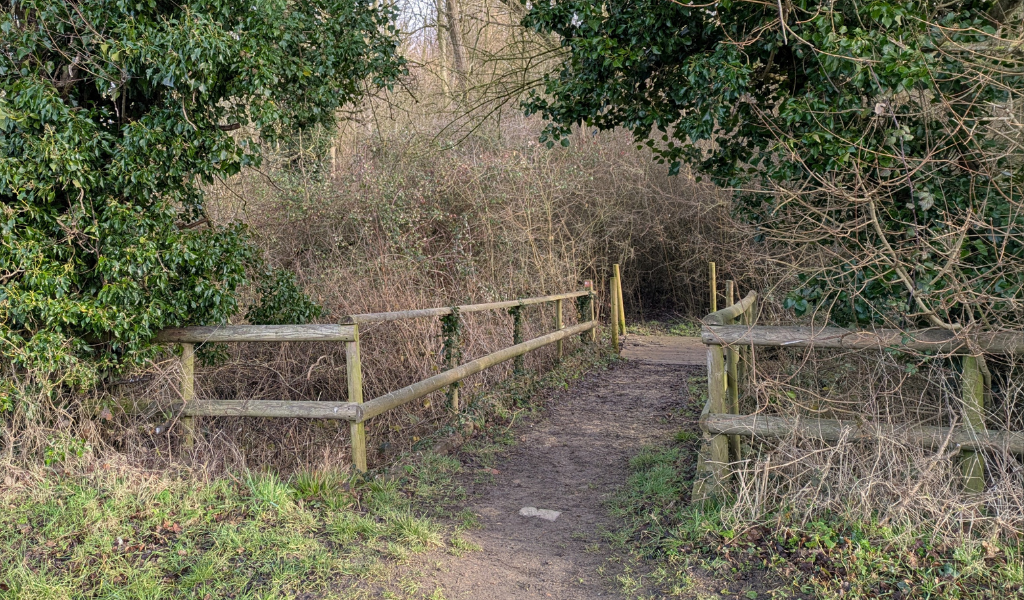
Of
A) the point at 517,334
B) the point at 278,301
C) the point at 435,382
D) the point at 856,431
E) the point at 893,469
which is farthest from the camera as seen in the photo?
the point at 517,334

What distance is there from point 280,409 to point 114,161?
215cm

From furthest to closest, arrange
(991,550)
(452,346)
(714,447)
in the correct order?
(452,346) < (714,447) < (991,550)

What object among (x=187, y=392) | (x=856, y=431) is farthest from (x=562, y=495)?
(x=187, y=392)

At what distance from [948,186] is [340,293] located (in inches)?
249

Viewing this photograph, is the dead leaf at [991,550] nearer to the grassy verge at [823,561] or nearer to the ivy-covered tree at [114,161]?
the grassy verge at [823,561]

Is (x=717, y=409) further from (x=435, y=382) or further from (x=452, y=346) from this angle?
(x=452, y=346)

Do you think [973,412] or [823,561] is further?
[973,412]

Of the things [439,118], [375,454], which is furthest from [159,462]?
[439,118]

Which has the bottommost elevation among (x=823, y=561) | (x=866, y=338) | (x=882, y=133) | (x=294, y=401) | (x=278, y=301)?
(x=823, y=561)

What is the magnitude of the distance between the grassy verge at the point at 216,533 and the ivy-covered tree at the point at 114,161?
107 cm

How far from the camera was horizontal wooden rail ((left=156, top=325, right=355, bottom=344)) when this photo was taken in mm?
5129

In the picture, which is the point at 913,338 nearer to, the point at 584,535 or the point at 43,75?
the point at 584,535

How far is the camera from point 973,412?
153 inches

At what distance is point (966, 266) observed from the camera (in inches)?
157
